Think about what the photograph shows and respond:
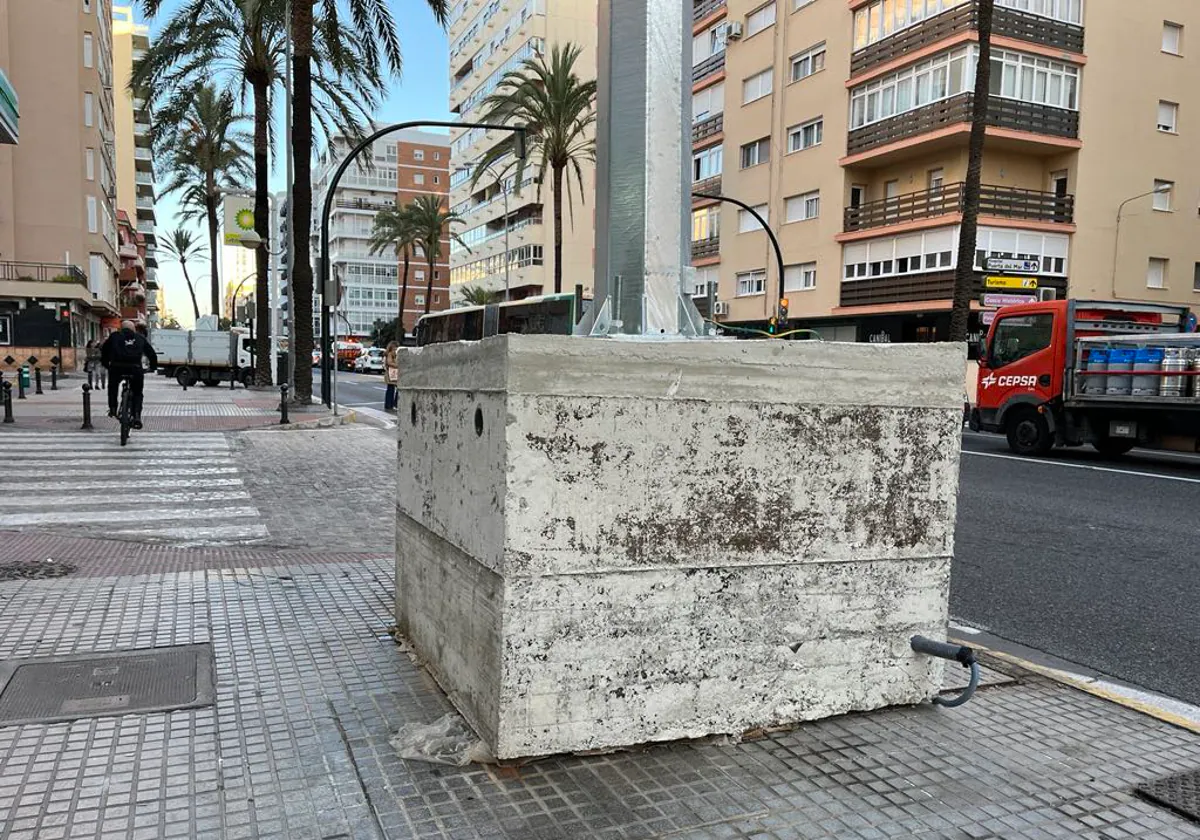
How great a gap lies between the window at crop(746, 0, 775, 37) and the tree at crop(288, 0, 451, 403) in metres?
20.0

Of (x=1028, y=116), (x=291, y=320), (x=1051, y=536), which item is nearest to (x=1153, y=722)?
(x=1051, y=536)

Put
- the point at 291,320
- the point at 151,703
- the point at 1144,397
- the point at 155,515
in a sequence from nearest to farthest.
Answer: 1. the point at 151,703
2. the point at 155,515
3. the point at 1144,397
4. the point at 291,320

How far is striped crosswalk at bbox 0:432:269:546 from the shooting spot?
7.30 metres

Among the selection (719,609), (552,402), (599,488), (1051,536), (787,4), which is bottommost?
(1051,536)

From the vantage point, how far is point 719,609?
3158 mm

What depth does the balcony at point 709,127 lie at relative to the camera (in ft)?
133

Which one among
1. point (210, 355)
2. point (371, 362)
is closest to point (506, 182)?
point (371, 362)

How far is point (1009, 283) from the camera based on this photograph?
87.2 feet

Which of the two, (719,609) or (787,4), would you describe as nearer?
(719,609)

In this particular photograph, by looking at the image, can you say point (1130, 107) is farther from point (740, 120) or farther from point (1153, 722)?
point (1153, 722)

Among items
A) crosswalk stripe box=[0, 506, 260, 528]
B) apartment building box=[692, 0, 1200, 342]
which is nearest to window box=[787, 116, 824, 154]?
apartment building box=[692, 0, 1200, 342]

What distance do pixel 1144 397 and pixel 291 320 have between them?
1745cm

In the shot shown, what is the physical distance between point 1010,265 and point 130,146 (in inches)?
3101

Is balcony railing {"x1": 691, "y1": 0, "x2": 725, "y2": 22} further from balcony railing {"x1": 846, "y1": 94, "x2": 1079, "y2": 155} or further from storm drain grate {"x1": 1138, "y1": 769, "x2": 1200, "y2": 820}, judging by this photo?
storm drain grate {"x1": 1138, "y1": 769, "x2": 1200, "y2": 820}
